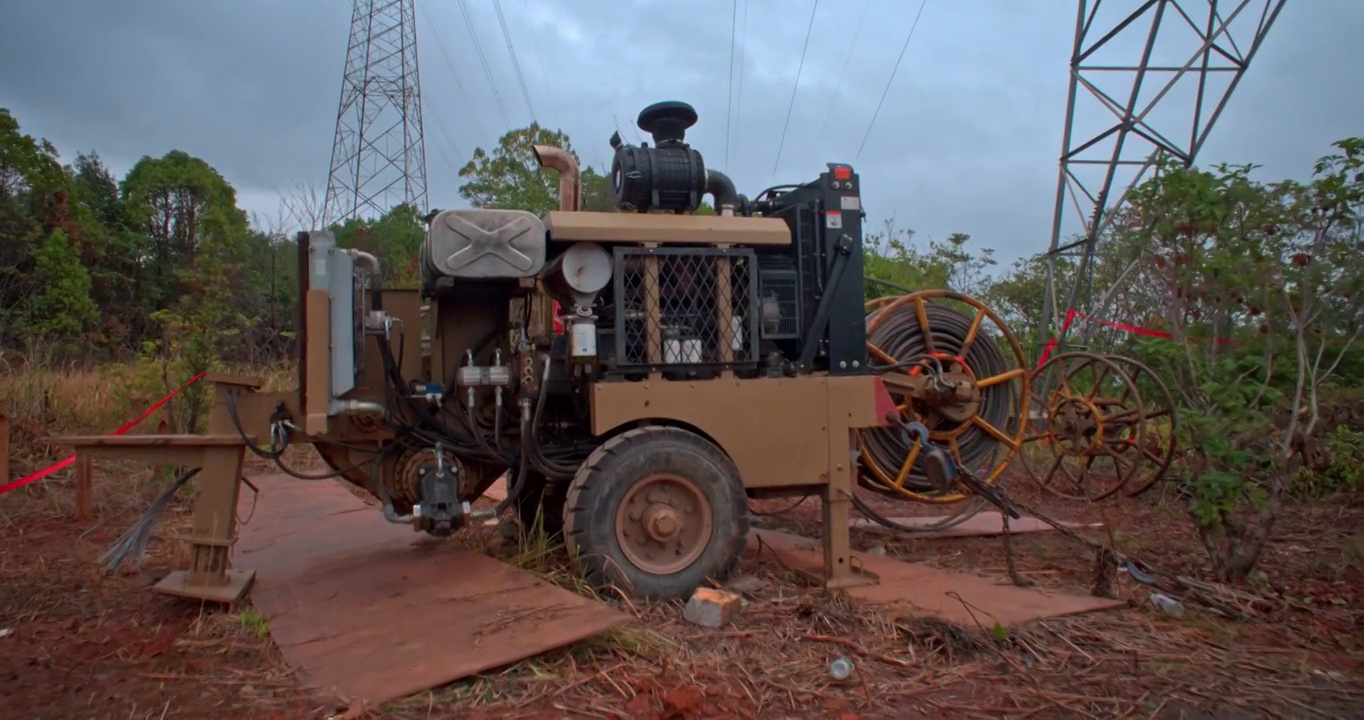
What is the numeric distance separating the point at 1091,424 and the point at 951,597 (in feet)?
11.9

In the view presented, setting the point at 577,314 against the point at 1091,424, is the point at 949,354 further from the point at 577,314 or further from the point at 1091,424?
the point at 577,314

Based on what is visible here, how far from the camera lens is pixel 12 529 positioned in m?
6.82

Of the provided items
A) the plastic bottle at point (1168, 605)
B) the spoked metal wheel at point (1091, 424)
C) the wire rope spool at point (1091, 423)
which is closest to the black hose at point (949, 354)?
the wire rope spool at point (1091, 423)

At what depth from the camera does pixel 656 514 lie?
15.0ft

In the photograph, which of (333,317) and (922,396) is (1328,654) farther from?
(333,317)

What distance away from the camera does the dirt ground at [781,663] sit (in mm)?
3340

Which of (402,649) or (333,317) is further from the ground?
(333,317)

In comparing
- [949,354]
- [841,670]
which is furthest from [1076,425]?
[841,670]

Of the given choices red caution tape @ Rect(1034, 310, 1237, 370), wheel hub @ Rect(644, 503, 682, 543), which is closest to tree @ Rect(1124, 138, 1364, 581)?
red caution tape @ Rect(1034, 310, 1237, 370)

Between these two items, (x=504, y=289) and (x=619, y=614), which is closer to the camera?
(x=619, y=614)

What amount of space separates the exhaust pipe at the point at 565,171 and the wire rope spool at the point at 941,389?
6.38 feet

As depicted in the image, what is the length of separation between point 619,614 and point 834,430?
65.3 inches

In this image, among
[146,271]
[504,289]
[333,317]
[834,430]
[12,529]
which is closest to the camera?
[333,317]

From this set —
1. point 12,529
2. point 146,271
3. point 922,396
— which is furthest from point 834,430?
point 146,271
